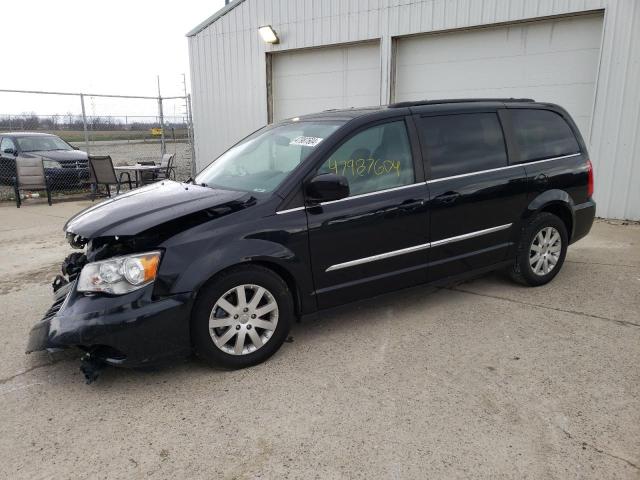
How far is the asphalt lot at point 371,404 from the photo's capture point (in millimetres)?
2385

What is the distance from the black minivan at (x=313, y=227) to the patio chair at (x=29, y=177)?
705 centimetres

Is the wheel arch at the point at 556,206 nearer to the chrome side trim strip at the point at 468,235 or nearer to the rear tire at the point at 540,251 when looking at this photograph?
the rear tire at the point at 540,251

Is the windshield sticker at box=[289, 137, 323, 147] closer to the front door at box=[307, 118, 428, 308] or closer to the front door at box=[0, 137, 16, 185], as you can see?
the front door at box=[307, 118, 428, 308]

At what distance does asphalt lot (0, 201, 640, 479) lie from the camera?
238 cm

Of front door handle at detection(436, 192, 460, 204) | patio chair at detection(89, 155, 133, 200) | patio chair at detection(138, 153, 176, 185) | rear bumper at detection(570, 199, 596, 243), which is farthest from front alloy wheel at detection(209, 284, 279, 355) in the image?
patio chair at detection(138, 153, 176, 185)

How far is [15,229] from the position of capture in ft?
25.2

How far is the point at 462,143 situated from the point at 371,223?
1152mm

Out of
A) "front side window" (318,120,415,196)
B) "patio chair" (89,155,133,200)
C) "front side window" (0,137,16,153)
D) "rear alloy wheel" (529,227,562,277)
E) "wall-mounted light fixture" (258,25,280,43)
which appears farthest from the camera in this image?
"front side window" (0,137,16,153)

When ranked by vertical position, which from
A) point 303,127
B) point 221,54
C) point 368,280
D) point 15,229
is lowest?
point 15,229

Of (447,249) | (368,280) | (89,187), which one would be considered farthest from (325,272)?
(89,187)

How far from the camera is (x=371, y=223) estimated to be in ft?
11.6

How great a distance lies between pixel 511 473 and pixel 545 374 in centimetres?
103

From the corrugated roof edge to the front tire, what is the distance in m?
9.41

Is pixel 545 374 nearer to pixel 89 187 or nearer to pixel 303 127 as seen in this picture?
pixel 303 127
